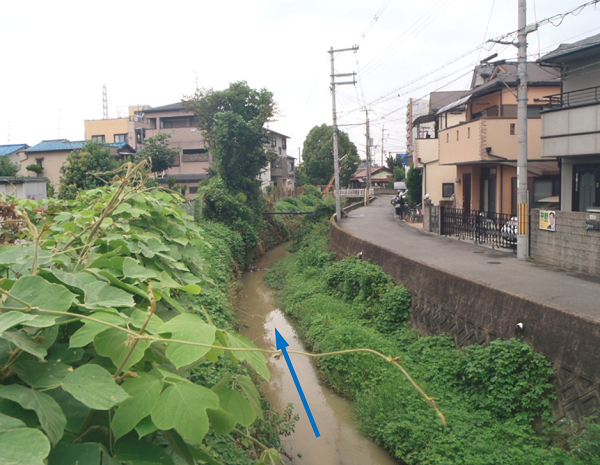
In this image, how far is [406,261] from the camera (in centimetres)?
1339

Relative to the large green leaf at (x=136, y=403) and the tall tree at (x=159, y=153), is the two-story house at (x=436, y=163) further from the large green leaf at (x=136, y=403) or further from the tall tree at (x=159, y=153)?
the large green leaf at (x=136, y=403)

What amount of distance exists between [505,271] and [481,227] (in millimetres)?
5278

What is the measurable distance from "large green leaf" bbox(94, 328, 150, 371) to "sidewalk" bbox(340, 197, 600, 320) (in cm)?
745

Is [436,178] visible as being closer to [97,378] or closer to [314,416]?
[314,416]

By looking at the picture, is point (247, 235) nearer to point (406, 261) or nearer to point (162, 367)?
point (406, 261)

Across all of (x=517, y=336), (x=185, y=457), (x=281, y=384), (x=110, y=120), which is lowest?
(x=281, y=384)

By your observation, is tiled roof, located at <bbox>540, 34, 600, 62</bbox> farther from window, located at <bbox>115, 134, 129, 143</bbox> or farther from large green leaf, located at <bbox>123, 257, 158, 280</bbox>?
window, located at <bbox>115, 134, 129, 143</bbox>

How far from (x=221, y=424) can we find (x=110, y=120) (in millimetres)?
55370

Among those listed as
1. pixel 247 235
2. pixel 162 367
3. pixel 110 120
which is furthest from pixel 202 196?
pixel 110 120

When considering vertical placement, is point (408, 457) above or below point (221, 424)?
below

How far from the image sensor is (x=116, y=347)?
163 cm

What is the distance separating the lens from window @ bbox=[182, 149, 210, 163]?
41.2m

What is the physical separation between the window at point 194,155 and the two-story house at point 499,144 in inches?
888

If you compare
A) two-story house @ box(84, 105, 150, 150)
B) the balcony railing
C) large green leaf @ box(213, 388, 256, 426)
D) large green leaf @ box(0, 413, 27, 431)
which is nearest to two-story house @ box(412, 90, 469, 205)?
the balcony railing
